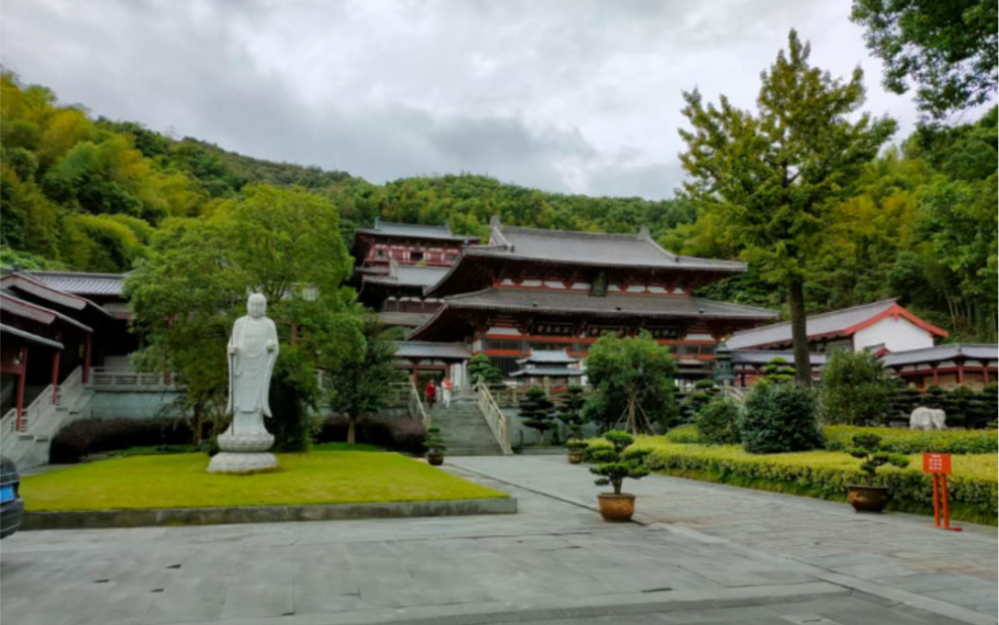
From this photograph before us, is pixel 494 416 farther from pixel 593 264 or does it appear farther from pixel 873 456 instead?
pixel 873 456

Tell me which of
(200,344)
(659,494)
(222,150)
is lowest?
(659,494)

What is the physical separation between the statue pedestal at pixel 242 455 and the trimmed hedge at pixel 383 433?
10317mm

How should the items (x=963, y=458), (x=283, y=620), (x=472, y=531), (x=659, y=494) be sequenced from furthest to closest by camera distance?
(x=659, y=494), (x=963, y=458), (x=472, y=531), (x=283, y=620)

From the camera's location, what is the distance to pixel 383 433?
23.4 m

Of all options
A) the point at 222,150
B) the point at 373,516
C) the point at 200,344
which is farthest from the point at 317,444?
the point at 222,150

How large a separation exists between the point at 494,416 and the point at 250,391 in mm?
12625

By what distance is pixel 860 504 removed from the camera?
32.3 ft

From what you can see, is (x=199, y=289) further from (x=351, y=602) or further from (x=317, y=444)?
(x=351, y=602)

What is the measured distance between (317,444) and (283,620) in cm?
1838

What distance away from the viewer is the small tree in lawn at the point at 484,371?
89.1ft

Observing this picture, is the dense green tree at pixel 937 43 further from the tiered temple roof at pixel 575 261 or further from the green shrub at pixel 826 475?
the tiered temple roof at pixel 575 261

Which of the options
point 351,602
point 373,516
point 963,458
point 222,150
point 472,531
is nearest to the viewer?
point 351,602

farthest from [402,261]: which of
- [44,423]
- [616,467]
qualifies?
[616,467]

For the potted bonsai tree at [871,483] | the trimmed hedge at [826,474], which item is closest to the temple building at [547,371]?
the trimmed hedge at [826,474]
